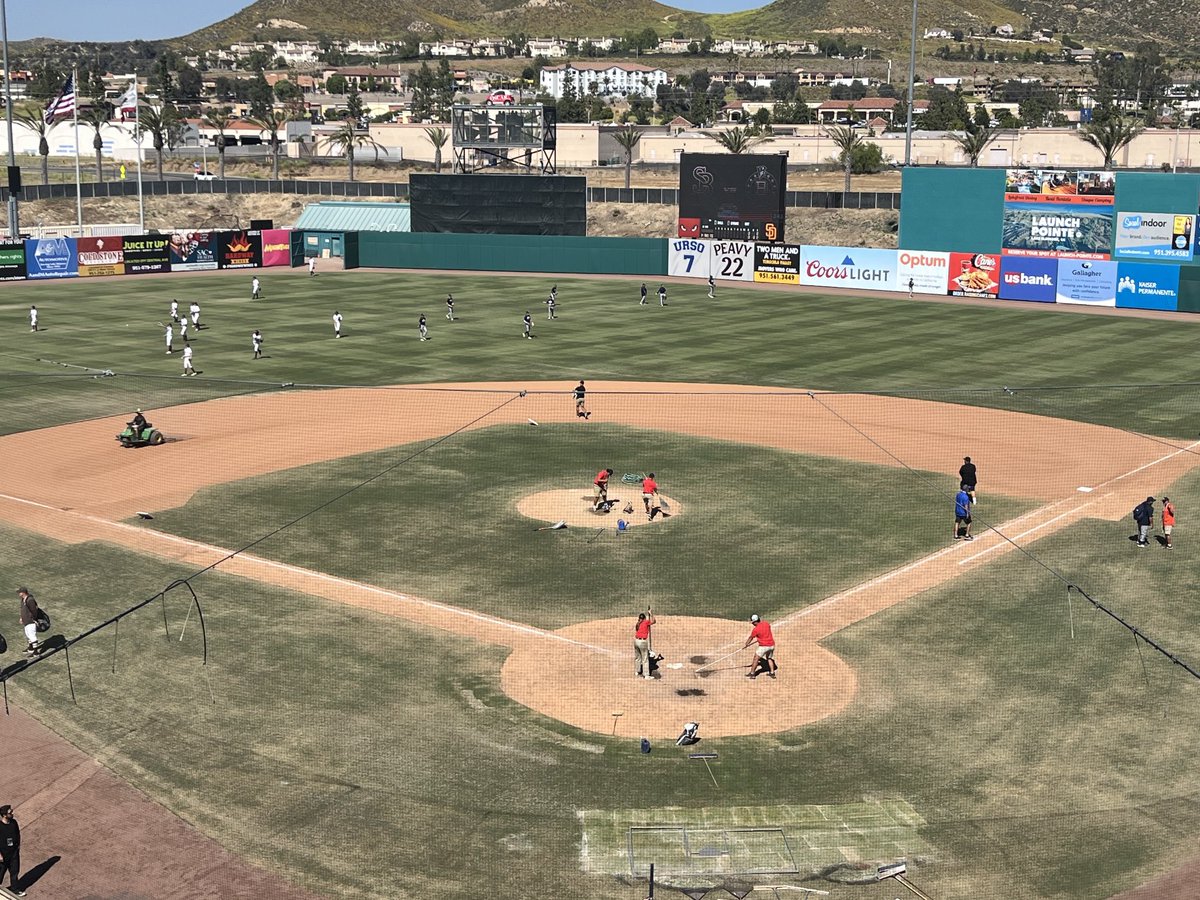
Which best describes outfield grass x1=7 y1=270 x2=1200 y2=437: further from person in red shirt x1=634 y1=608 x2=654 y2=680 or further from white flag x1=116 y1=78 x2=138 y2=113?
person in red shirt x1=634 y1=608 x2=654 y2=680

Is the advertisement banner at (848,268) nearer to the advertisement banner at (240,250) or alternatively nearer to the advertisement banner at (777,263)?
the advertisement banner at (777,263)

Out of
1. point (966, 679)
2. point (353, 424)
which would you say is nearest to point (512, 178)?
point (353, 424)

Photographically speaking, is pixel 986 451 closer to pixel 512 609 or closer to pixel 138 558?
pixel 512 609

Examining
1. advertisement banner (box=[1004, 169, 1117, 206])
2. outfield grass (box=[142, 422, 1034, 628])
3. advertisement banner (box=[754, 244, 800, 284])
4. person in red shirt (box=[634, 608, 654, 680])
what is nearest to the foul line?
outfield grass (box=[142, 422, 1034, 628])

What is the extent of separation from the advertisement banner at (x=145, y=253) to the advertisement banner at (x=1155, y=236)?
5580 cm

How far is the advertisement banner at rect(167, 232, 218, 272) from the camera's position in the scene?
266 ft

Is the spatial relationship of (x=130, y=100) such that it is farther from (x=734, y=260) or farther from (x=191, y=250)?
(x=734, y=260)

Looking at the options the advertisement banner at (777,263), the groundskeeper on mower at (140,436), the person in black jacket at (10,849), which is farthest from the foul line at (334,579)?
the advertisement banner at (777,263)

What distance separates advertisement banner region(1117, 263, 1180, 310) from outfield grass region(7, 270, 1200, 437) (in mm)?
3436

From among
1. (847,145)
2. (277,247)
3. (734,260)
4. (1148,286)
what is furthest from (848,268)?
(847,145)

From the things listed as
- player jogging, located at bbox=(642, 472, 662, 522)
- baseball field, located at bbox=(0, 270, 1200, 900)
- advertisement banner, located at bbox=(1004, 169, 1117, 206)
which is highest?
advertisement banner, located at bbox=(1004, 169, 1117, 206)

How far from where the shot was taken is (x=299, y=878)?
14.9 m

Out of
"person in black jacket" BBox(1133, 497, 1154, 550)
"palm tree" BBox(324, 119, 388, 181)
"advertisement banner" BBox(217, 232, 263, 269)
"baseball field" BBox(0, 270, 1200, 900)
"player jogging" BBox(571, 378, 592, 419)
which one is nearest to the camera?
"baseball field" BBox(0, 270, 1200, 900)

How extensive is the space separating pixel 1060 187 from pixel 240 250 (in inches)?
1983
